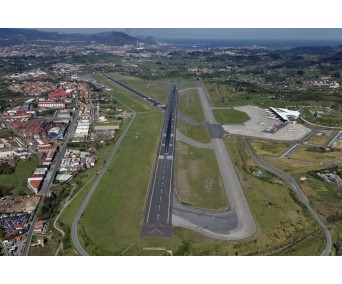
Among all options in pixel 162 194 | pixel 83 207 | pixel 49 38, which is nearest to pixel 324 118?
pixel 162 194

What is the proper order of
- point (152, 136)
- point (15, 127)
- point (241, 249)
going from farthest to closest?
point (15, 127) < point (152, 136) < point (241, 249)

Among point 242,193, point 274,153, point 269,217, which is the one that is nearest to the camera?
point 269,217

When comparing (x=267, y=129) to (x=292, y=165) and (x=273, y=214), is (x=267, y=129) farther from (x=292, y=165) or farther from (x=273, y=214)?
(x=273, y=214)

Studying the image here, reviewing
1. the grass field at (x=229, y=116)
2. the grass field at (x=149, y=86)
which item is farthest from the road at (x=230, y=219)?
the grass field at (x=149, y=86)

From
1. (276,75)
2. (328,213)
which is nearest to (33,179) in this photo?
(328,213)

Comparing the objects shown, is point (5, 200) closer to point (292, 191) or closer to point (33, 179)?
point (33, 179)

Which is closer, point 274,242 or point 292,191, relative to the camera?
point 274,242
